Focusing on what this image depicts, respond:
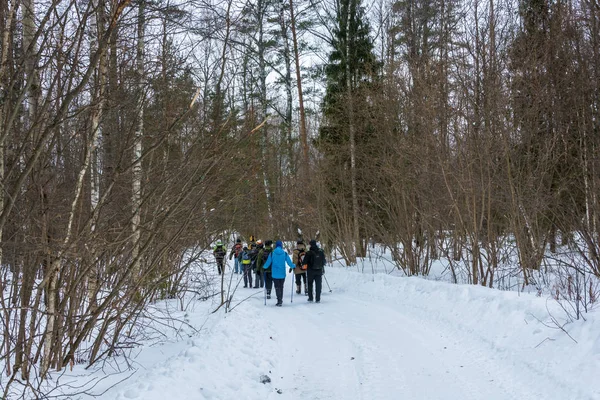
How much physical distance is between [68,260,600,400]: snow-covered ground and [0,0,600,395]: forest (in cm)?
83

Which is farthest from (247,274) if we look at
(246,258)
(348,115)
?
(348,115)

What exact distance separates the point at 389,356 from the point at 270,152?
10927 millimetres

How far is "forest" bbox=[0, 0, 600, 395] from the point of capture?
4277mm

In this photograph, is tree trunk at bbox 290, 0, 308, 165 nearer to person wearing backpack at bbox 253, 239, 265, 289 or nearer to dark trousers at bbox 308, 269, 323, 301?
person wearing backpack at bbox 253, 239, 265, 289

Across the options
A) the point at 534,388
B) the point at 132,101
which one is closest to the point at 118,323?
the point at 132,101

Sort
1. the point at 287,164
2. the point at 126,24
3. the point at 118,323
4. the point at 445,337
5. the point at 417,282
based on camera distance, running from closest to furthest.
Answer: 1. the point at 126,24
2. the point at 118,323
3. the point at 445,337
4. the point at 417,282
5. the point at 287,164

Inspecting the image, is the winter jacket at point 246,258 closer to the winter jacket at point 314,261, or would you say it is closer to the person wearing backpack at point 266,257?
the person wearing backpack at point 266,257

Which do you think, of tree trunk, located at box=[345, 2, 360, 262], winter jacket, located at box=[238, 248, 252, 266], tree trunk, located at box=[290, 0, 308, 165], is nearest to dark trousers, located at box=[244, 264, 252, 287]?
winter jacket, located at box=[238, 248, 252, 266]

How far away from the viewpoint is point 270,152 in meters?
16.6

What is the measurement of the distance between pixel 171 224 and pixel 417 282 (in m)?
8.10

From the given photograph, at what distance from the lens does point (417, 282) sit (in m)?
12.3

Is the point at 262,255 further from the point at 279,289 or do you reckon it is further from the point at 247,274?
the point at 247,274

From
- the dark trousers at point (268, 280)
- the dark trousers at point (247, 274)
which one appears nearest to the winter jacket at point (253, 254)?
the dark trousers at point (247, 274)

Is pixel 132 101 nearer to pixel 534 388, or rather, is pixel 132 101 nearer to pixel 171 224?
pixel 171 224
